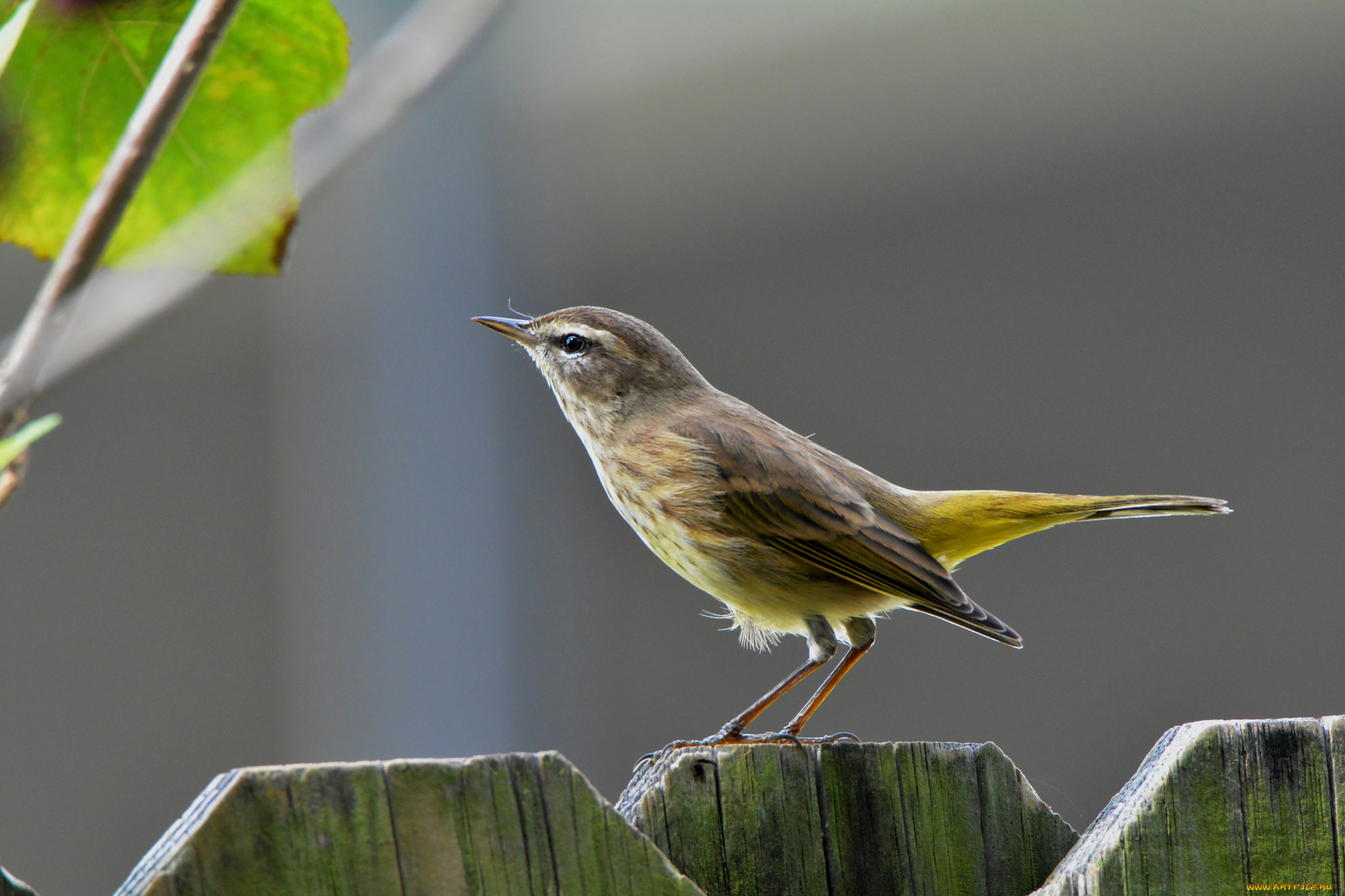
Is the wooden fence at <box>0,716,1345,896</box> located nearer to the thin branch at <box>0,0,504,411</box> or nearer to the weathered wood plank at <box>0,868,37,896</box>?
the weathered wood plank at <box>0,868,37,896</box>

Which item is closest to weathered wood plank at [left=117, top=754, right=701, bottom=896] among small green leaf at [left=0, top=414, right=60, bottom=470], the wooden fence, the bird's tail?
the wooden fence

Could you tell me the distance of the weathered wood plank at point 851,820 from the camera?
1.95 m

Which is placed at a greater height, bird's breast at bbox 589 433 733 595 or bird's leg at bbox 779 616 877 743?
bird's breast at bbox 589 433 733 595

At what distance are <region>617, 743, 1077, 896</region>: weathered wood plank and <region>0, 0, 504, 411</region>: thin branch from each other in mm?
1067

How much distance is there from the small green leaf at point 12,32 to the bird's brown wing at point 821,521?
2598mm

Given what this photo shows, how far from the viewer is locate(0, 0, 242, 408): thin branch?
99cm

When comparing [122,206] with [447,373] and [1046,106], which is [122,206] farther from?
[1046,106]

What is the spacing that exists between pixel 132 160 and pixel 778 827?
4.64 feet

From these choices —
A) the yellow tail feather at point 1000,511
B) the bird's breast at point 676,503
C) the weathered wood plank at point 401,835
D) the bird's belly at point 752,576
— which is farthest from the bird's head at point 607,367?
the weathered wood plank at point 401,835

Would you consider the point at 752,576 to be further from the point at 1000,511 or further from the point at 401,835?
the point at 401,835

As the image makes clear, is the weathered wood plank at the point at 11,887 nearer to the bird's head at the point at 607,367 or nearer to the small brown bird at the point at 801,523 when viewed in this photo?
the small brown bird at the point at 801,523

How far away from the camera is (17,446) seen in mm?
827

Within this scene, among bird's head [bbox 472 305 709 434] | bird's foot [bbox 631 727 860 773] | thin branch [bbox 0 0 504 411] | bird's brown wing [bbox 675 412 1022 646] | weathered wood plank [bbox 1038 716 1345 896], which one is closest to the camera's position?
thin branch [bbox 0 0 504 411]

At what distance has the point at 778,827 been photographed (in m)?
1.98
